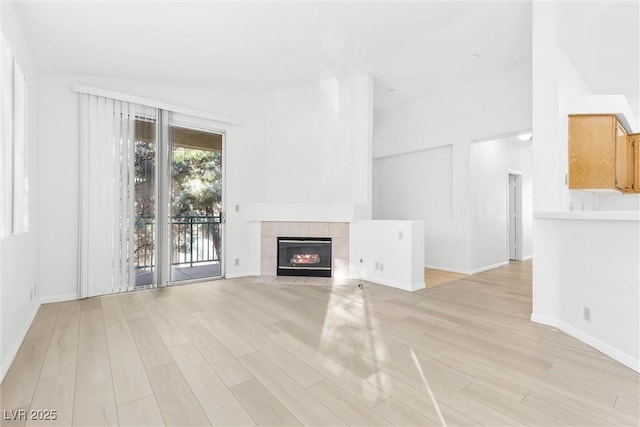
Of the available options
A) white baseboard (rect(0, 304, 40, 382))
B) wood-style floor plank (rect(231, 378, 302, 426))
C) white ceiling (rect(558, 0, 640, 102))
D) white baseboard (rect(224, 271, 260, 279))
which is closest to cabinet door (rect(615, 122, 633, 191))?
→ white ceiling (rect(558, 0, 640, 102))

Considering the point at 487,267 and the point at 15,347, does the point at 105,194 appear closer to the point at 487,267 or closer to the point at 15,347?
the point at 15,347

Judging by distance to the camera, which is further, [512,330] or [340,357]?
[512,330]

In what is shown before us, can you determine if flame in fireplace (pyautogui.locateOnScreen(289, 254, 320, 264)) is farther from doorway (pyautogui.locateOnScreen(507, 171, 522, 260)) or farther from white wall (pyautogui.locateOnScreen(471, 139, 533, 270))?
doorway (pyautogui.locateOnScreen(507, 171, 522, 260))

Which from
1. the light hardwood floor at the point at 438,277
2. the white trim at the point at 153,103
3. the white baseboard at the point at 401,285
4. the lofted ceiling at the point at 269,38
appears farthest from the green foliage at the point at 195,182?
the light hardwood floor at the point at 438,277

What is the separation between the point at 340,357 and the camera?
2.08 meters

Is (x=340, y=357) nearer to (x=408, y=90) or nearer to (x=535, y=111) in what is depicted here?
(x=535, y=111)

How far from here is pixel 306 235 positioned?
4.69 metres

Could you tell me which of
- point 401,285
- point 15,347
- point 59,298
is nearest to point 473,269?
point 401,285

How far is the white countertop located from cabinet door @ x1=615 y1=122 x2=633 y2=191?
147 cm

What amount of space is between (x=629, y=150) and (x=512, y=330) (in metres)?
3.18

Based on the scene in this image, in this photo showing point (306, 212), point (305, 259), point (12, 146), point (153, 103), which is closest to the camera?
point (12, 146)

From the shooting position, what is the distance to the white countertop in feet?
6.39

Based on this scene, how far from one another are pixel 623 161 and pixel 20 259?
6438mm

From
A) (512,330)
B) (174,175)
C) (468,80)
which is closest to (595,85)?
(468,80)
